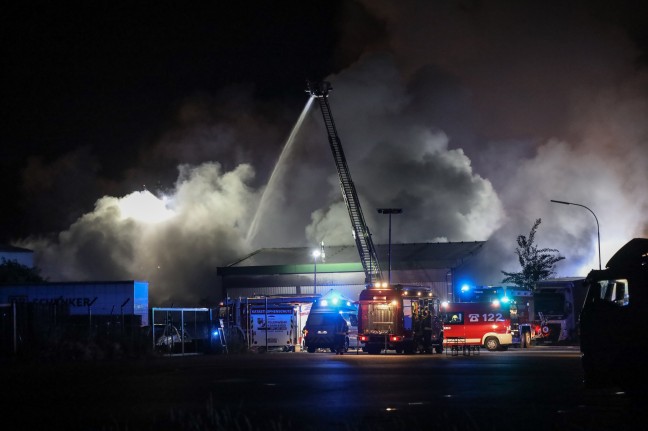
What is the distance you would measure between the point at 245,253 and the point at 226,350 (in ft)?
166

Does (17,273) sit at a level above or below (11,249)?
below

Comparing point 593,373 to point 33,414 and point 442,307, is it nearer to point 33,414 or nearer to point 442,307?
point 33,414

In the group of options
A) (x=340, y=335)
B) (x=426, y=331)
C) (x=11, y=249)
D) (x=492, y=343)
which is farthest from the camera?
(x=11, y=249)

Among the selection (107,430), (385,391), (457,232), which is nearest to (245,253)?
(457,232)

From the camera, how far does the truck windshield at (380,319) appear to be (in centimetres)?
4325

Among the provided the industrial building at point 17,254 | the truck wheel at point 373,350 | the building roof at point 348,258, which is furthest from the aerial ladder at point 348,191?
the industrial building at point 17,254

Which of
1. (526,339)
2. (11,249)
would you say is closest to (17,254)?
(11,249)

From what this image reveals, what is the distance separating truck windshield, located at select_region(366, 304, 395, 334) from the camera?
4325 centimetres

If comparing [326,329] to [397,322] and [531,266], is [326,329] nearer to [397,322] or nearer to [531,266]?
[397,322]

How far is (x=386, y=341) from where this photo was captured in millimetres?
42781

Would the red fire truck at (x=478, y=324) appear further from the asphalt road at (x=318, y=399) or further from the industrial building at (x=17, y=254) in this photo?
the industrial building at (x=17, y=254)

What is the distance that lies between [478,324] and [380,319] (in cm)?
528

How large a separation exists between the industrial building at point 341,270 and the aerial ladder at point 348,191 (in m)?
1.68

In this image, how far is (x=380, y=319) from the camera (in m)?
43.6
